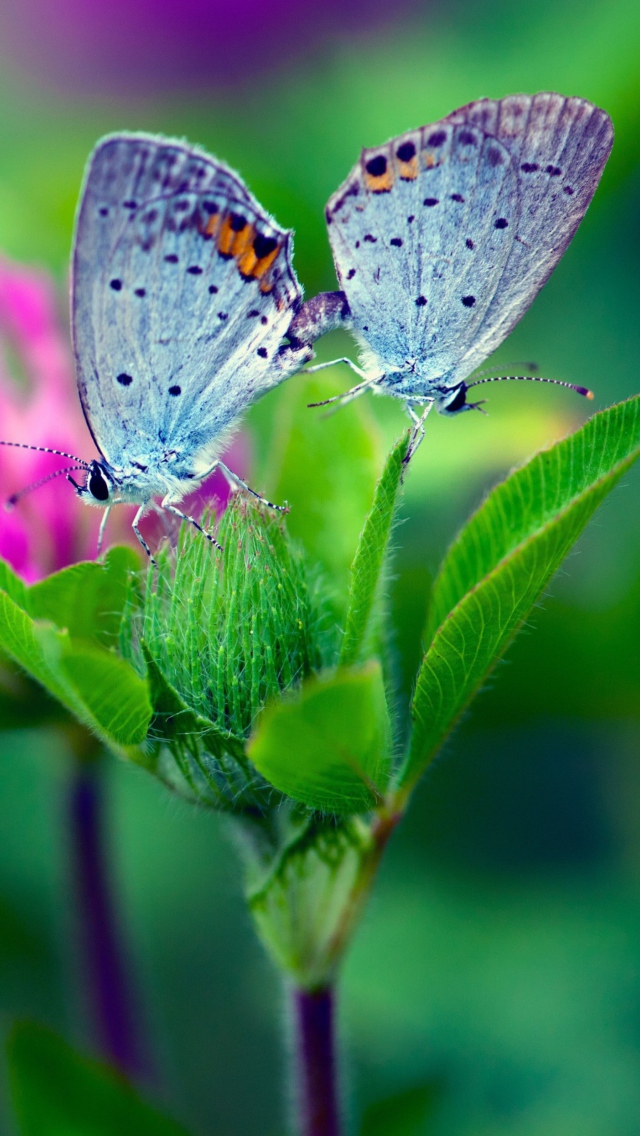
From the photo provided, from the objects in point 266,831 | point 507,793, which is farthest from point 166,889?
point 266,831

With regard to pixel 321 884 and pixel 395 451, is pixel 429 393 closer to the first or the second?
pixel 395 451

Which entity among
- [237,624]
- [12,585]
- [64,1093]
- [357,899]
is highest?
[12,585]

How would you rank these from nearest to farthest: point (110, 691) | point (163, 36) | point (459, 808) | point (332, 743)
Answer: point (332, 743) → point (110, 691) → point (459, 808) → point (163, 36)

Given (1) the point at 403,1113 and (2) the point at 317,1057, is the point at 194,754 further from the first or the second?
(1) the point at 403,1113

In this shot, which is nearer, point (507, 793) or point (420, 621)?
point (420, 621)

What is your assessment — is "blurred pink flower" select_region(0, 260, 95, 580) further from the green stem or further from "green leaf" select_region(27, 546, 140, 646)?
the green stem

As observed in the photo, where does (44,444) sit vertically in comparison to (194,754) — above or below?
above

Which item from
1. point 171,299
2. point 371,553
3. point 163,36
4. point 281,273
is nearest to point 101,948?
point 371,553
